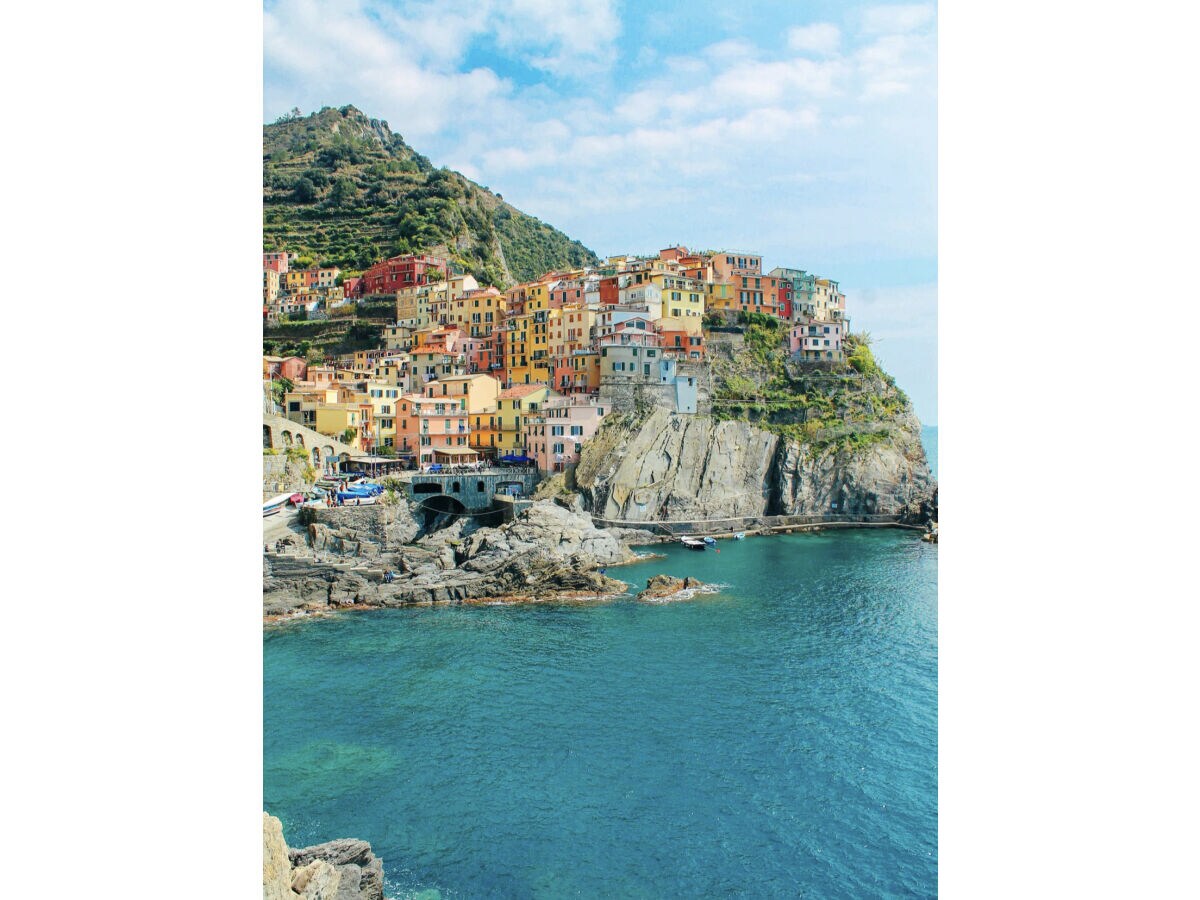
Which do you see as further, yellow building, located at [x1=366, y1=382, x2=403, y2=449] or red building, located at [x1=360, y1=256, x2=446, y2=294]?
red building, located at [x1=360, y1=256, x2=446, y2=294]

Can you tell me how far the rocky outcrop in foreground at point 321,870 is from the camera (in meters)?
3.92

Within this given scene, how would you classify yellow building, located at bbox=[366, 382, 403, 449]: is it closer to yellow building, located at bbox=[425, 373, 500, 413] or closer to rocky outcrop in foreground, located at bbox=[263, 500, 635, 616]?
yellow building, located at bbox=[425, 373, 500, 413]

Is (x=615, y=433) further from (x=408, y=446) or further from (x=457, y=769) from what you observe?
(x=457, y=769)

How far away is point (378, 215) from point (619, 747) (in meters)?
32.1

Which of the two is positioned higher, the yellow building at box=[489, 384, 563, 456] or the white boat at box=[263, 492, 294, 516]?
the yellow building at box=[489, 384, 563, 456]

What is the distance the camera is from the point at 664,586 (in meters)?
14.0

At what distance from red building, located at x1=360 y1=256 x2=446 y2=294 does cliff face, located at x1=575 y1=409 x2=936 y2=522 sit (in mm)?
11924

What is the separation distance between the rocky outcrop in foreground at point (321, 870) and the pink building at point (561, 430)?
14.2 metres

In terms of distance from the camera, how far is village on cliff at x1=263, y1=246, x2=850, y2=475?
20.0 metres

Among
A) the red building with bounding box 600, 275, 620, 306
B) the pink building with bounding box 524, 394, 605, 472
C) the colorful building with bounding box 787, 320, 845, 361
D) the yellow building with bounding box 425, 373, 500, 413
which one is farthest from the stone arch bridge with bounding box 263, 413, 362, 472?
the colorful building with bounding box 787, 320, 845, 361

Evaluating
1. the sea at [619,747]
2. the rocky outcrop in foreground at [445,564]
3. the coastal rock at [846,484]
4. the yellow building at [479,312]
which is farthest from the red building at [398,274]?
the sea at [619,747]

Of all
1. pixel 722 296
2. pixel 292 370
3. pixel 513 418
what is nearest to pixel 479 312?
pixel 292 370

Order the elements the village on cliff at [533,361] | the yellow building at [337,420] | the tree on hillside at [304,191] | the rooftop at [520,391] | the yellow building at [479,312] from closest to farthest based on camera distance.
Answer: the yellow building at [337,420], the village on cliff at [533,361], the rooftop at [520,391], the yellow building at [479,312], the tree on hillside at [304,191]

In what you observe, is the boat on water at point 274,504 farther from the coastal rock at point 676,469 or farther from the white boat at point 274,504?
the coastal rock at point 676,469
